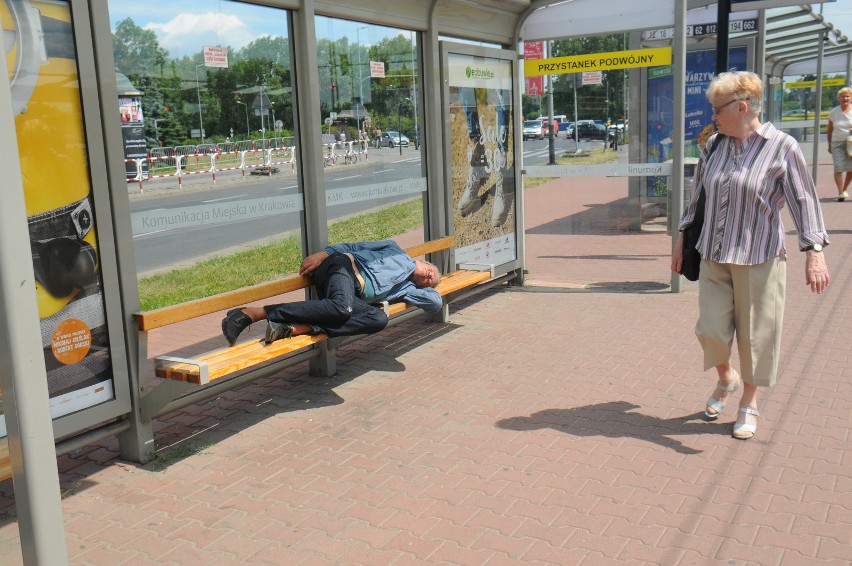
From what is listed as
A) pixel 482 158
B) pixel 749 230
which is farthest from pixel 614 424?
pixel 482 158

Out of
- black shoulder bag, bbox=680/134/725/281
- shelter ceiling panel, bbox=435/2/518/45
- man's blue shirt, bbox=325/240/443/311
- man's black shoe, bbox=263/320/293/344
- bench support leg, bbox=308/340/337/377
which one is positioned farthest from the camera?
shelter ceiling panel, bbox=435/2/518/45

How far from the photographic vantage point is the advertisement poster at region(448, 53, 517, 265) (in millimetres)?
7914

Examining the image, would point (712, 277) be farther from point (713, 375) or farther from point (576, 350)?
point (576, 350)

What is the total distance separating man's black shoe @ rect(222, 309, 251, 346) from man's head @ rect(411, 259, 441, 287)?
147cm

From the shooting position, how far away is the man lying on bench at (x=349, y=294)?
211 inches

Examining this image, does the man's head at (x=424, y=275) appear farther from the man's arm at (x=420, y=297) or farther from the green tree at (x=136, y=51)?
the green tree at (x=136, y=51)

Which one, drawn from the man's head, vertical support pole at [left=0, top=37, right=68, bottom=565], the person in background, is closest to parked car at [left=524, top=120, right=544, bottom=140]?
the man's head

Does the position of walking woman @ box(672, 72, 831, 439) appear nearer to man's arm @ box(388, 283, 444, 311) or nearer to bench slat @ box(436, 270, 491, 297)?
man's arm @ box(388, 283, 444, 311)

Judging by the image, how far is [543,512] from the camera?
396 centimetres

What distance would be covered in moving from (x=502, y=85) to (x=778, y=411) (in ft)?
15.2

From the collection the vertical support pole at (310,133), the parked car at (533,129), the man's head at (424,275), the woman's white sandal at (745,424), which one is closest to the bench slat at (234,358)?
the vertical support pole at (310,133)

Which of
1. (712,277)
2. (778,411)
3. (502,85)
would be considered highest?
(502,85)

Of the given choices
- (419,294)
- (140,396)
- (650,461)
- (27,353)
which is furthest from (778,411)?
(27,353)

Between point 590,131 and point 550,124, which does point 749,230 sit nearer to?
point 590,131
